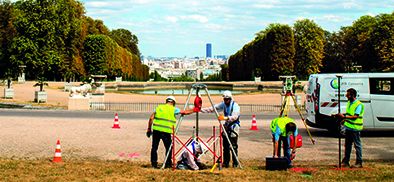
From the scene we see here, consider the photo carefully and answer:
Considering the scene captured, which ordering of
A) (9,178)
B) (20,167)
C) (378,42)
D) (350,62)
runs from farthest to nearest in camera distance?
(350,62) → (378,42) → (20,167) → (9,178)

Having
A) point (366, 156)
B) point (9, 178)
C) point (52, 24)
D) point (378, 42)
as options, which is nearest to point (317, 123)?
point (366, 156)

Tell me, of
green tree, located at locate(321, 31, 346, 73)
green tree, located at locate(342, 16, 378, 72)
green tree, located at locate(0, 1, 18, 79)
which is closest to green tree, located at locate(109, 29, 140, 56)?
green tree, located at locate(321, 31, 346, 73)

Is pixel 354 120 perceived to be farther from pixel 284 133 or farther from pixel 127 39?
pixel 127 39

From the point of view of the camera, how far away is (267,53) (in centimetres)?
10481

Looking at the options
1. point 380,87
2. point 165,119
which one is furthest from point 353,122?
point 380,87

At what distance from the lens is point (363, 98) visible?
2183 centimetres

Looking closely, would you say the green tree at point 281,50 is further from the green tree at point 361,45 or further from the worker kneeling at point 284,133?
the worker kneeling at point 284,133

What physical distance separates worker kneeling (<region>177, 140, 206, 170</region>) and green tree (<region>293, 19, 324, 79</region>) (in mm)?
91470

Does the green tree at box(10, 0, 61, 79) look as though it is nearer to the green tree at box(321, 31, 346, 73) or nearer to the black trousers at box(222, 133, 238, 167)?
the black trousers at box(222, 133, 238, 167)

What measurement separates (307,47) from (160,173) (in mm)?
96028

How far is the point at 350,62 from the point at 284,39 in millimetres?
11926

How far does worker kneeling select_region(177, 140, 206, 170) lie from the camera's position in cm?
1387

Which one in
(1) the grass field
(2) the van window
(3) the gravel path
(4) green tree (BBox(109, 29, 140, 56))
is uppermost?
(4) green tree (BBox(109, 29, 140, 56))

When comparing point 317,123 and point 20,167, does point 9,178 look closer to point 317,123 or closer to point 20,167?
point 20,167
